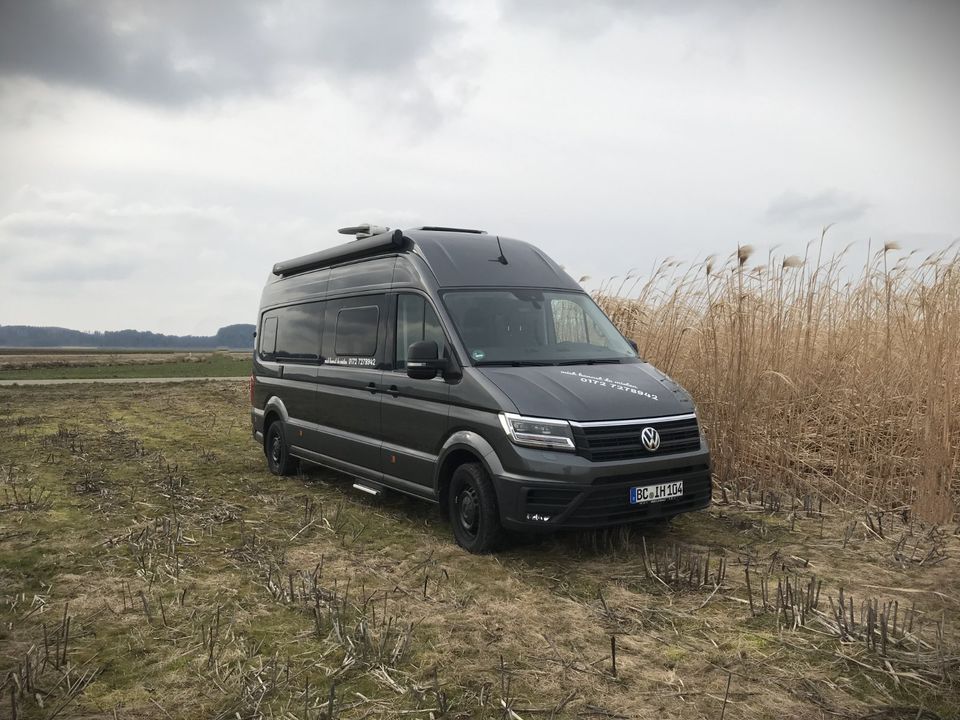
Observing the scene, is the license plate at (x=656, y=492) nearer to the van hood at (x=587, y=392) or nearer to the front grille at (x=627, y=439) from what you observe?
the front grille at (x=627, y=439)

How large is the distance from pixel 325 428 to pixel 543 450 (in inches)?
136

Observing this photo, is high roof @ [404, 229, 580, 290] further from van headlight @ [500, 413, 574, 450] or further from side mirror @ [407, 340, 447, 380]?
van headlight @ [500, 413, 574, 450]

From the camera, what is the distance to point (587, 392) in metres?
5.46

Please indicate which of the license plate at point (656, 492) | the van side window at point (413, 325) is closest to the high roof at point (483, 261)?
the van side window at point (413, 325)

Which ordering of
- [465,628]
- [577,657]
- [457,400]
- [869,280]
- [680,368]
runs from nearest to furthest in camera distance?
[577,657] < [465,628] < [457,400] < [869,280] < [680,368]

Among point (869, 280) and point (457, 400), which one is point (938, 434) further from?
point (457, 400)

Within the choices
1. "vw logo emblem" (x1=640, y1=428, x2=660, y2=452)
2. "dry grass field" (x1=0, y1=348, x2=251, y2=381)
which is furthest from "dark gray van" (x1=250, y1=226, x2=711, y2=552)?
"dry grass field" (x1=0, y1=348, x2=251, y2=381)

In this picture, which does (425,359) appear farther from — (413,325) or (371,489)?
(371,489)

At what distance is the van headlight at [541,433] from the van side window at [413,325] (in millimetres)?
1127

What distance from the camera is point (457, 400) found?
19.1ft

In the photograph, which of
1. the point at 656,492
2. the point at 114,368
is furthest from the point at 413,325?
the point at 114,368

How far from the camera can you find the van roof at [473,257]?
653cm

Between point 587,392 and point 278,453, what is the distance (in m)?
5.06

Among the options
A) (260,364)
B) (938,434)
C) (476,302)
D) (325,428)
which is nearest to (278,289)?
(260,364)
